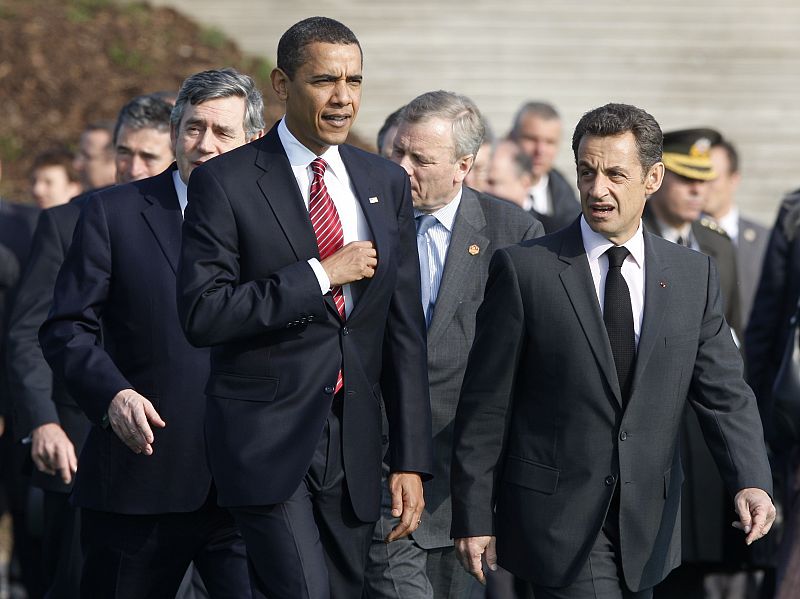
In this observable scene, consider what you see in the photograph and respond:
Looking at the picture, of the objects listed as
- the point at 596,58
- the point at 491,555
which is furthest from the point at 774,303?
the point at 596,58

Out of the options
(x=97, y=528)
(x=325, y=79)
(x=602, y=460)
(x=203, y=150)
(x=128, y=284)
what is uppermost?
(x=325, y=79)

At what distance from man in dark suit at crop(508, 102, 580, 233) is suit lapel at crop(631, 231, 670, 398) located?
4854 millimetres

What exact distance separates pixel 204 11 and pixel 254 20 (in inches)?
25.3

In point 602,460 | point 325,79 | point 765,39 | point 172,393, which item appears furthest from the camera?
point 765,39

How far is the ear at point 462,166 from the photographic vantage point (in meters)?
6.36

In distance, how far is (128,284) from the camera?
213 inches

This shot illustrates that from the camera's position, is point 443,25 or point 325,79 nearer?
point 325,79

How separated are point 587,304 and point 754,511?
2.76 ft

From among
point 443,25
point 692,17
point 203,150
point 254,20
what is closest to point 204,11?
point 254,20

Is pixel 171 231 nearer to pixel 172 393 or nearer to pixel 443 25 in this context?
pixel 172 393

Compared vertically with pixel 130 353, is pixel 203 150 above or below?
above

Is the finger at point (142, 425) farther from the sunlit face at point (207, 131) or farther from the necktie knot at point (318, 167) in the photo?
the sunlit face at point (207, 131)

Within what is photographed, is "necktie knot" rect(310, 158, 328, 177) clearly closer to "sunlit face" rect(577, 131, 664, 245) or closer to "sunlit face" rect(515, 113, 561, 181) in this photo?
"sunlit face" rect(577, 131, 664, 245)

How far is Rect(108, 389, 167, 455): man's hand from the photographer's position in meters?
4.86
